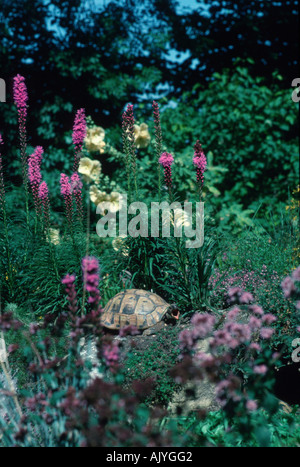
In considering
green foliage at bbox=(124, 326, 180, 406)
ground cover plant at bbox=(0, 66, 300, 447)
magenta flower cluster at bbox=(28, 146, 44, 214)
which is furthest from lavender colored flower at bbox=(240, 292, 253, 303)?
magenta flower cluster at bbox=(28, 146, 44, 214)

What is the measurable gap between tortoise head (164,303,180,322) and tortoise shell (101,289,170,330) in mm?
49

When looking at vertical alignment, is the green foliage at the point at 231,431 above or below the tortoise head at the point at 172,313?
below

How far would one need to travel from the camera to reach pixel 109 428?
6.95 feet

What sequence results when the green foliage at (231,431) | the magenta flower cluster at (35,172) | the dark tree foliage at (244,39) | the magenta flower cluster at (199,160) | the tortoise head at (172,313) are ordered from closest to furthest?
the green foliage at (231,431) < the magenta flower cluster at (199,160) < the tortoise head at (172,313) < the magenta flower cluster at (35,172) < the dark tree foliage at (244,39)

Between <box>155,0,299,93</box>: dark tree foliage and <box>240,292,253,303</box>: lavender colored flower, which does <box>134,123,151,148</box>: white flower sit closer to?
<box>240,292,253,303</box>: lavender colored flower

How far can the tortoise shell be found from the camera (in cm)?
407

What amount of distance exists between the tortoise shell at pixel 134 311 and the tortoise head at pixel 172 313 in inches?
1.9

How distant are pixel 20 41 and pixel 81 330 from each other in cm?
664

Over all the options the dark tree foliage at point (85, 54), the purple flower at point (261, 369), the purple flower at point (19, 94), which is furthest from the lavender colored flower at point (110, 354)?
the dark tree foliage at point (85, 54)

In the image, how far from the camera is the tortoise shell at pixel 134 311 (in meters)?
4.07

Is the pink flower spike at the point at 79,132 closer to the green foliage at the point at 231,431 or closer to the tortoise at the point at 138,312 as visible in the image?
the tortoise at the point at 138,312

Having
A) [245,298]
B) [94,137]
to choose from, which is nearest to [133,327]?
[245,298]

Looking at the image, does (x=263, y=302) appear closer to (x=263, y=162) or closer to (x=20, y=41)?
(x=263, y=162)
